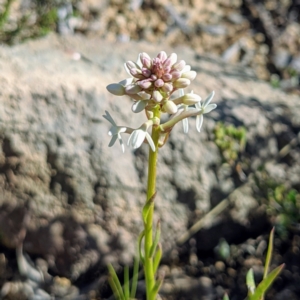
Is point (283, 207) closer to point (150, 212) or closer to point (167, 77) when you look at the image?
point (150, 212)

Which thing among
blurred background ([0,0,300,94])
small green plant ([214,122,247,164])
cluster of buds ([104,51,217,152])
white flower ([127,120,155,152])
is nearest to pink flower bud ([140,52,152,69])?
cluster of buds ([104,51,217,152])

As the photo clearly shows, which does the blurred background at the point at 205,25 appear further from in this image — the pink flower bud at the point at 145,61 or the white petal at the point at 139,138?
the white petal at the point at 139,138

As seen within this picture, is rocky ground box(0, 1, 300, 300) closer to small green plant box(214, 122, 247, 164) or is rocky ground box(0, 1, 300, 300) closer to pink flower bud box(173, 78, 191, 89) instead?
small green plant box(214, 122, 247, 164)

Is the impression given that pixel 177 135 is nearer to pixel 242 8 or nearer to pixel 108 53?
pixel 108 53

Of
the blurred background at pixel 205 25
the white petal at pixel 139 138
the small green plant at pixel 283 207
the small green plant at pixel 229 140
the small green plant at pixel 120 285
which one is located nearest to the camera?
the white petal at pixel 139 138

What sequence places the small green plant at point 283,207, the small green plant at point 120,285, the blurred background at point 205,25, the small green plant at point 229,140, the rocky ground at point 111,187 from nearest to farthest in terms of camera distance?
the small green plant at point 120,285 → the rocky ground at point 111,187 → the small green plant at point 283,207 → the small green plant at point 229,140 → the blurred background at point 205,25

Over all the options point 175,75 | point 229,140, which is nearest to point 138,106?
point 175,75

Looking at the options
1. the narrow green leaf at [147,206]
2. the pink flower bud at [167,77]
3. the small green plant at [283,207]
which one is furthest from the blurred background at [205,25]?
the narrow green leaf at [147,206]
